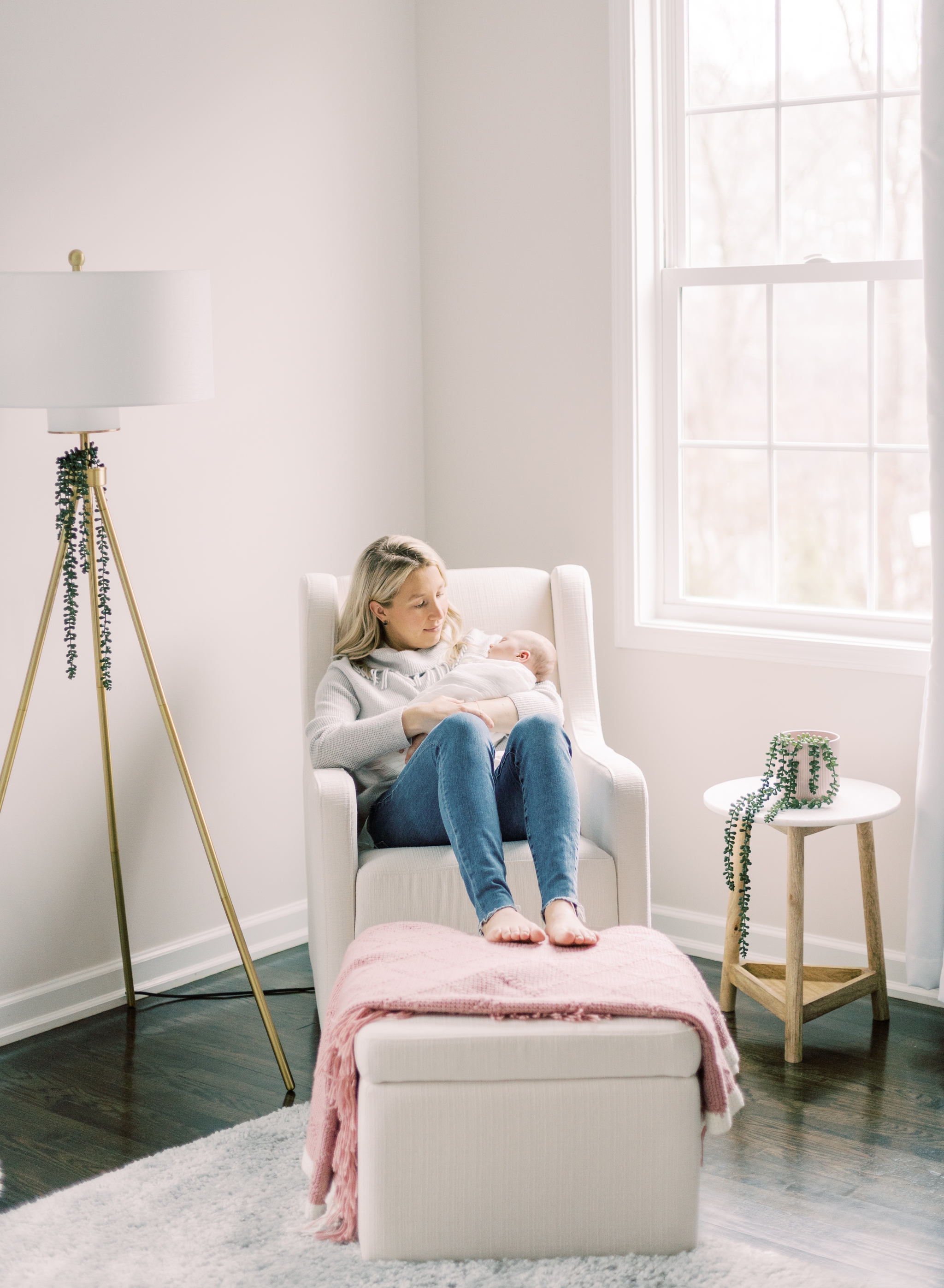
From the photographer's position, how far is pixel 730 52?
3.27 metres

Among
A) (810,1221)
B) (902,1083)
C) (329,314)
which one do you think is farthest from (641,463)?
(810,1221)

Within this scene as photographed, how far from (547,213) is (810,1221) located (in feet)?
8.05

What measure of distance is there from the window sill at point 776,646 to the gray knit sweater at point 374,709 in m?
0.55

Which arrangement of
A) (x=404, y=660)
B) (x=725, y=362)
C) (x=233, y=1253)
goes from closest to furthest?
(x=233, y=1253), (x=404, y=660), (x=725, y=362)

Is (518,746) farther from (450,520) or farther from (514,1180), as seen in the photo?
(450,520)

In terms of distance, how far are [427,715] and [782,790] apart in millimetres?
764

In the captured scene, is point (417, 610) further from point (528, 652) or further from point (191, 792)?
point (191, 792)

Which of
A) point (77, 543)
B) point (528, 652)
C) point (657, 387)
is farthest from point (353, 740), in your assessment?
point (657, 387)

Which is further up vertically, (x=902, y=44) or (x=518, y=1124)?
(x=902, y=44)

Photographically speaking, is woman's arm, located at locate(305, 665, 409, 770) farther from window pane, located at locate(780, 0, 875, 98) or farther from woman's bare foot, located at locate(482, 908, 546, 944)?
window pane, located at locate(780, 0, 875, 98)

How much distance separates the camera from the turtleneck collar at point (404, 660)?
2.90 metres

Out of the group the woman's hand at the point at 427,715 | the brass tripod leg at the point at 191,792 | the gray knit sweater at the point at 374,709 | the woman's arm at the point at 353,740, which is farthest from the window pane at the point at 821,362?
the brass tripod leg at the point at 191,792

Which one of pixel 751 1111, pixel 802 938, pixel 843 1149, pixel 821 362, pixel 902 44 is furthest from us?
pixel 821 362

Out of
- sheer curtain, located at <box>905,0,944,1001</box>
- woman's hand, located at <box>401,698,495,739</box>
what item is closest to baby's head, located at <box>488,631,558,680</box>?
woman's hand, located at <box>401,698,495,739</box>
